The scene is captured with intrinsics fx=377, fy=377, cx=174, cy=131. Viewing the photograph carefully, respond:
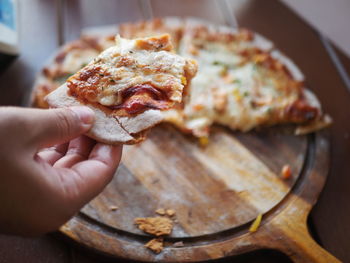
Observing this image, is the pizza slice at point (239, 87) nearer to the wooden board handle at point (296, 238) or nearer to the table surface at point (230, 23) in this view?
the table surface at point (230, 23)

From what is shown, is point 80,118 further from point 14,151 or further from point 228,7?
point 228,7

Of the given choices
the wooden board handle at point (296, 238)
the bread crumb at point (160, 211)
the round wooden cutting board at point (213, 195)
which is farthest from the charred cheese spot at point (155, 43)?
the wooden board handle at point (296, 238)

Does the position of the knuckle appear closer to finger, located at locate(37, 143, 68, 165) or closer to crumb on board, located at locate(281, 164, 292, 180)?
finger, located at locate(37, 143, 68, 165)

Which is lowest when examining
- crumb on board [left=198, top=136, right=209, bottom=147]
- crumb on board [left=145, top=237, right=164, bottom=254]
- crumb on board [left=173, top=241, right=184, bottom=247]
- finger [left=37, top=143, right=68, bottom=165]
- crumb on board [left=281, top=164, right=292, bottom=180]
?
crumb on board [left=173, top=241, right=184, bottom=247]

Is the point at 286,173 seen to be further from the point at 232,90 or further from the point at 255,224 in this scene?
the point at 232,90

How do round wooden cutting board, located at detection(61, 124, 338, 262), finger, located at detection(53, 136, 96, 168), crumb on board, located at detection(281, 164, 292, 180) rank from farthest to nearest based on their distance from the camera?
crumb on board, located at detection(281, 164, 292, 180)
round wooden cutting board, located at detection(61, 124, 338, 262)
finger, located at detection(53, 136, 96, 168)

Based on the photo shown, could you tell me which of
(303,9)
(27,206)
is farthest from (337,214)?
(303,9)

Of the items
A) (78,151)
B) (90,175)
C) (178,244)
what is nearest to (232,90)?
(178,244)

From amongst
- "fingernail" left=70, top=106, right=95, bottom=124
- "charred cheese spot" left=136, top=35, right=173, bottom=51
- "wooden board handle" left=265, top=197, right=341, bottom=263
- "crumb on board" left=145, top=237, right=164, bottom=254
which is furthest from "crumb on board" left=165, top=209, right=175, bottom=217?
"charred cheese spot" left=136, top=35, right=173, bottom=51
